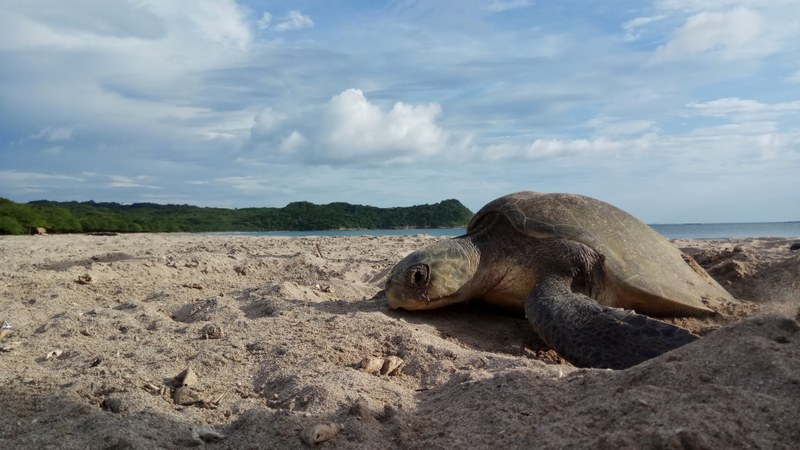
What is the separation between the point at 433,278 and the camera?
4.52 meters

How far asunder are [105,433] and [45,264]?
5.23 meters

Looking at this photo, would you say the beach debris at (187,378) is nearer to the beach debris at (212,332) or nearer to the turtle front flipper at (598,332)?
the beach debris at (212,332)

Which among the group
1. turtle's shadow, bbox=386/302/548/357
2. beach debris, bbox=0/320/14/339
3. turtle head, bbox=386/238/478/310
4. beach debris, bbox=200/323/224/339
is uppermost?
turtle head, bbox=386/238/478/310

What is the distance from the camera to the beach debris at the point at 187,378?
264cm

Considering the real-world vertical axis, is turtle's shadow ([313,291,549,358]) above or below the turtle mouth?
below

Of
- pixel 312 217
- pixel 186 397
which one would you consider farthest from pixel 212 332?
pixel 312 217

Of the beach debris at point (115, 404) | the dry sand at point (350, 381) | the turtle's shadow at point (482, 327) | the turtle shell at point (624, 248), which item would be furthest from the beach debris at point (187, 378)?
the turtle shell at point (624, 248)

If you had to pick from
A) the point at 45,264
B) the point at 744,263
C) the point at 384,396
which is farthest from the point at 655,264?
the point at 45,264

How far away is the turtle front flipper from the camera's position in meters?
2.96

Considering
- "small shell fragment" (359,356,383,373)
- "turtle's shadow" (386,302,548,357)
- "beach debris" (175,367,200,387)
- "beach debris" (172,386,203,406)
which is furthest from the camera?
"turtle's shadow" (386,302,548,357)

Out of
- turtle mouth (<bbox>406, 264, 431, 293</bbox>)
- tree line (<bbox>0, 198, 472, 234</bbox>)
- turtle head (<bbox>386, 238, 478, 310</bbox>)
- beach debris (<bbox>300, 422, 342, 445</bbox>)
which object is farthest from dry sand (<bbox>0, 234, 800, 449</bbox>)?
tree line (<bbox>0, 198, 472, 234</bbox>)

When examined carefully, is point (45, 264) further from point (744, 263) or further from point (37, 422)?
point (744, 263)

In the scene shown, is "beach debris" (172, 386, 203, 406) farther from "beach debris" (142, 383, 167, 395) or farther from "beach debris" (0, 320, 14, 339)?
"beach debris" (0, 320, 14, 339)

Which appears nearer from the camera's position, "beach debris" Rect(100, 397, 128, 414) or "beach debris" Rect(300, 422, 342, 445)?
"beach debris" Rect(300, 422, 342, 445)
